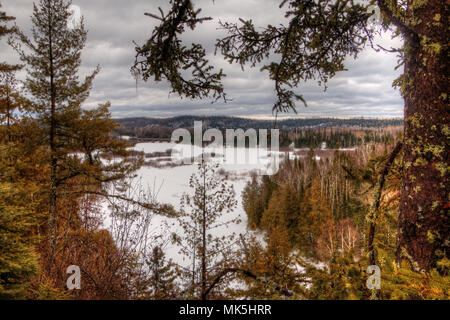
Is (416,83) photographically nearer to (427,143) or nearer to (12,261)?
(427,143)

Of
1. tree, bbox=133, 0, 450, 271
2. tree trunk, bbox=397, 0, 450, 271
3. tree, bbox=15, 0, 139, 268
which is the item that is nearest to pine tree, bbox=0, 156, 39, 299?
tree, bbox=133, 0, 450, 271

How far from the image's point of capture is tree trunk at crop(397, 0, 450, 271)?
5.65 ft

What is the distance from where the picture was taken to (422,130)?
1820 millimetres

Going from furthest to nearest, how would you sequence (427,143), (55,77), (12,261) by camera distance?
(55,77), (12,261), (427,143)

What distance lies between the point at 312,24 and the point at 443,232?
7.14 ft

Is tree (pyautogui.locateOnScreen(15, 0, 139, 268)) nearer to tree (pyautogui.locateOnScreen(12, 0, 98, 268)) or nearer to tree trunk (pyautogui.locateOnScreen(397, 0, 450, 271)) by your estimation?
tree (pyautogui.locateOnScreen(12, 0, 98, 268))

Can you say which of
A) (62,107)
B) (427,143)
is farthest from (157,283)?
(427,143)

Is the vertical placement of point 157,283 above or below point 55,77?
below

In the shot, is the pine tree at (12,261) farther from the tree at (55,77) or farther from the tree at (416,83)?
the tree at (55,77)

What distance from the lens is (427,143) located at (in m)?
1.80

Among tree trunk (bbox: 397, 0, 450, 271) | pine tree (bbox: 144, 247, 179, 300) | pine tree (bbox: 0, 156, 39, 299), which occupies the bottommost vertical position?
pine tree (bbox: 144, 247, 179, 300)

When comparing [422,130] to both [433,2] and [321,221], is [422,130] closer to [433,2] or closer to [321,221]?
[433,2]

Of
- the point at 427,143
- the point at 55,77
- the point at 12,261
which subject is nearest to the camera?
the point at 427,143
